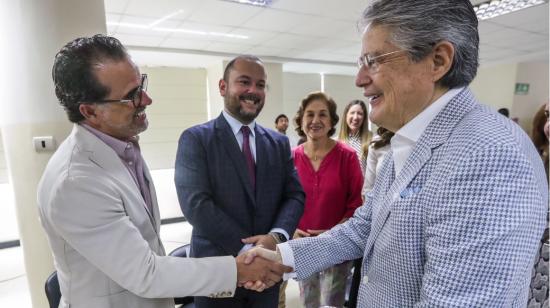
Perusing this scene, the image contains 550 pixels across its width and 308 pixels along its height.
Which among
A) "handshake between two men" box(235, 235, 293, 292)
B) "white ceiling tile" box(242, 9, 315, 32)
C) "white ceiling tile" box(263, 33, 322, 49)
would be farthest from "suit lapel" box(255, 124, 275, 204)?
"white ceiling tile" box(263, 33, 322, 49)

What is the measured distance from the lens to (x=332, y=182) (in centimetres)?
199

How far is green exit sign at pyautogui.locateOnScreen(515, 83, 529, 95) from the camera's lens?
801 cm

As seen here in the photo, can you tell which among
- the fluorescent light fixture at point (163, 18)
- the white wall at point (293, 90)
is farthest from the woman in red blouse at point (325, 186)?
the white wall at point (293, 90)

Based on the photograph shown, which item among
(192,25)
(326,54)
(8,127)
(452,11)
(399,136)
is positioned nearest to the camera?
(452,11)

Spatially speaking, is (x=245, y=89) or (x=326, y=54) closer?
(x=245, y=89)

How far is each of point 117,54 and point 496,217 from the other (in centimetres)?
111

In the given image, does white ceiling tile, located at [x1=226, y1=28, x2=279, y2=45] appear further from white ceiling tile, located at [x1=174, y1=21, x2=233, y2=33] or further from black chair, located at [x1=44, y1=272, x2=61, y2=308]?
black chair, located at [x1=44, y1=272, x2=61, y2=308]

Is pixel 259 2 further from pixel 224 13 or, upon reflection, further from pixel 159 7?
pixel 159 7

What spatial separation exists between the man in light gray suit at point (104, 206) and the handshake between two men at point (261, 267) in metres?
0.09

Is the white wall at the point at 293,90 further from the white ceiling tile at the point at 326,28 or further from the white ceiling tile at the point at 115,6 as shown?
the white ceiling tile at the point at 115,6

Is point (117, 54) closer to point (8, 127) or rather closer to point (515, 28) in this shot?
point (8, 127)

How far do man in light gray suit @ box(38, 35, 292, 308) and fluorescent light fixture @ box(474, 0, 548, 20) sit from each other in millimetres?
4624

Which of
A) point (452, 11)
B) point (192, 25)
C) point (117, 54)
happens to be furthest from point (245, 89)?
point (192, 25)

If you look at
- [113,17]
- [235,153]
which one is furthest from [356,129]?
[113,17]
